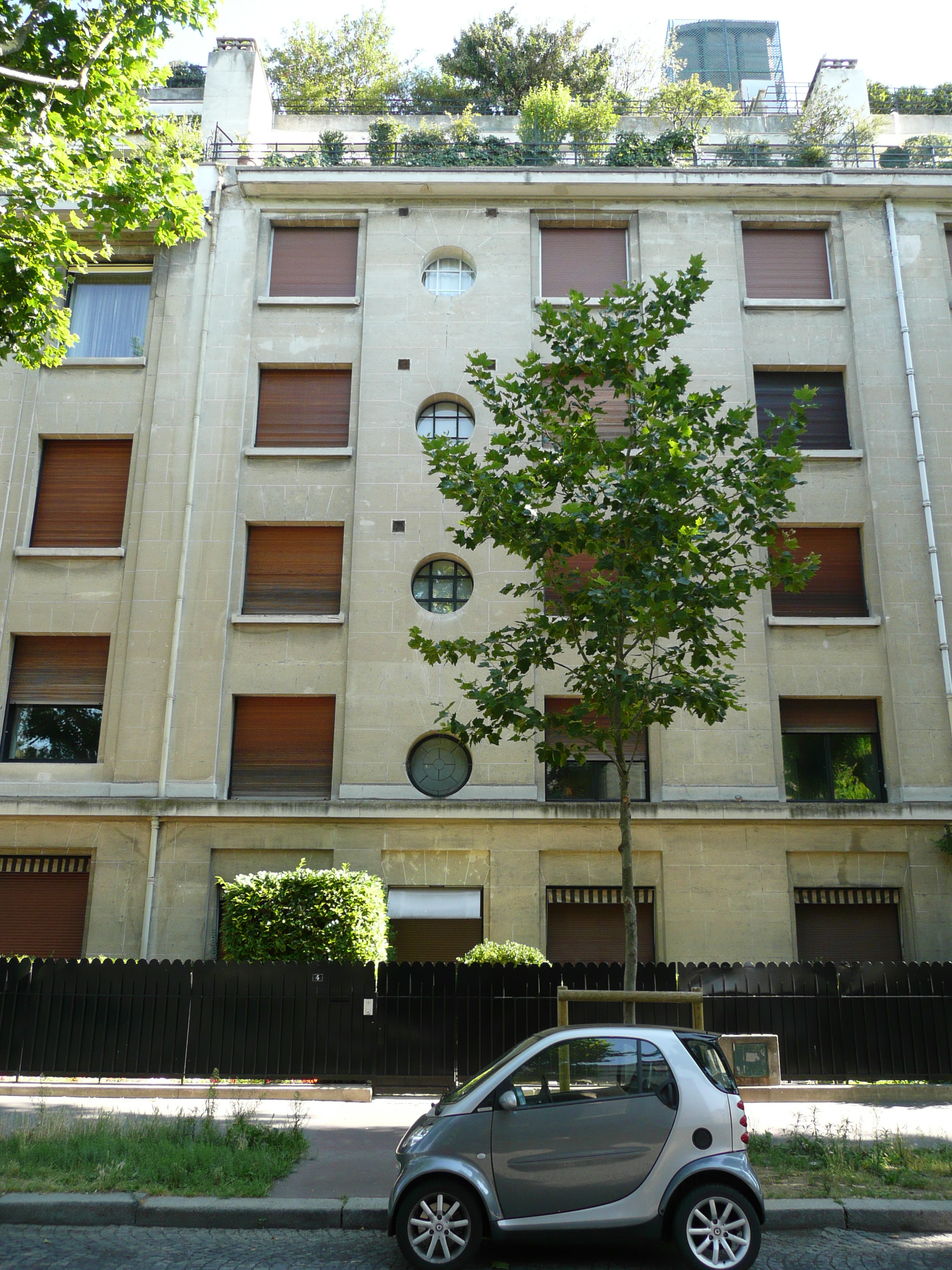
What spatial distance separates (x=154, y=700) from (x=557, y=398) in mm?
9729

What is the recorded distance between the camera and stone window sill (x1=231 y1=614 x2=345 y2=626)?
58.3ft

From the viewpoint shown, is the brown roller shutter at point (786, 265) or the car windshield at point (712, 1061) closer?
the car windshield at point (712, 1061)

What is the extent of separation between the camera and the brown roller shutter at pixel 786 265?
19.8m

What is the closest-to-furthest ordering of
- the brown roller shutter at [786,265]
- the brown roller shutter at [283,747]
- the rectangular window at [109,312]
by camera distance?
the brown roller shutter at [283,747]
the rectangular window at [109,312]
the brown roller shutter at [786,265]

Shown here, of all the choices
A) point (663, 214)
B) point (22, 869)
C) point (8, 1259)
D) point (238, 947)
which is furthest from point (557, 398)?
point (22, 869)

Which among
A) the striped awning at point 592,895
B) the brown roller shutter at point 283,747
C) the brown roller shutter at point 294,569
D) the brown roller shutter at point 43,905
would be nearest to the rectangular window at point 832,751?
the striped awning at point 592,895

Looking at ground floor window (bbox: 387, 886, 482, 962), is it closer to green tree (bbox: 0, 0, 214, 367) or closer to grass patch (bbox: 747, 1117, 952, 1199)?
grass patch (bbox: 747, 1117, 952, 1199)

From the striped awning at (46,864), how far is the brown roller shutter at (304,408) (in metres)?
8.34

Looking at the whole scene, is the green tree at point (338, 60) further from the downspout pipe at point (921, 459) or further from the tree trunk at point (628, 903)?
the tree trunk at point (628, 903)

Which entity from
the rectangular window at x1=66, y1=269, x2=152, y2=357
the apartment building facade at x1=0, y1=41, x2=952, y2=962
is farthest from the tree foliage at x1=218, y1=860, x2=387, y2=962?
the rectangular window at x1=66, y1=269, x2=152, y2=357

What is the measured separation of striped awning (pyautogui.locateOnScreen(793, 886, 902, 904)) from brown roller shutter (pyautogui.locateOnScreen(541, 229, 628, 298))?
12025 mm

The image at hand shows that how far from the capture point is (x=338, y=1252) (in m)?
6.74

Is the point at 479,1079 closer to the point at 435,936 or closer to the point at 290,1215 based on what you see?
the point at 290,1215

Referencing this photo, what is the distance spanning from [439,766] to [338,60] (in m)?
22.9
